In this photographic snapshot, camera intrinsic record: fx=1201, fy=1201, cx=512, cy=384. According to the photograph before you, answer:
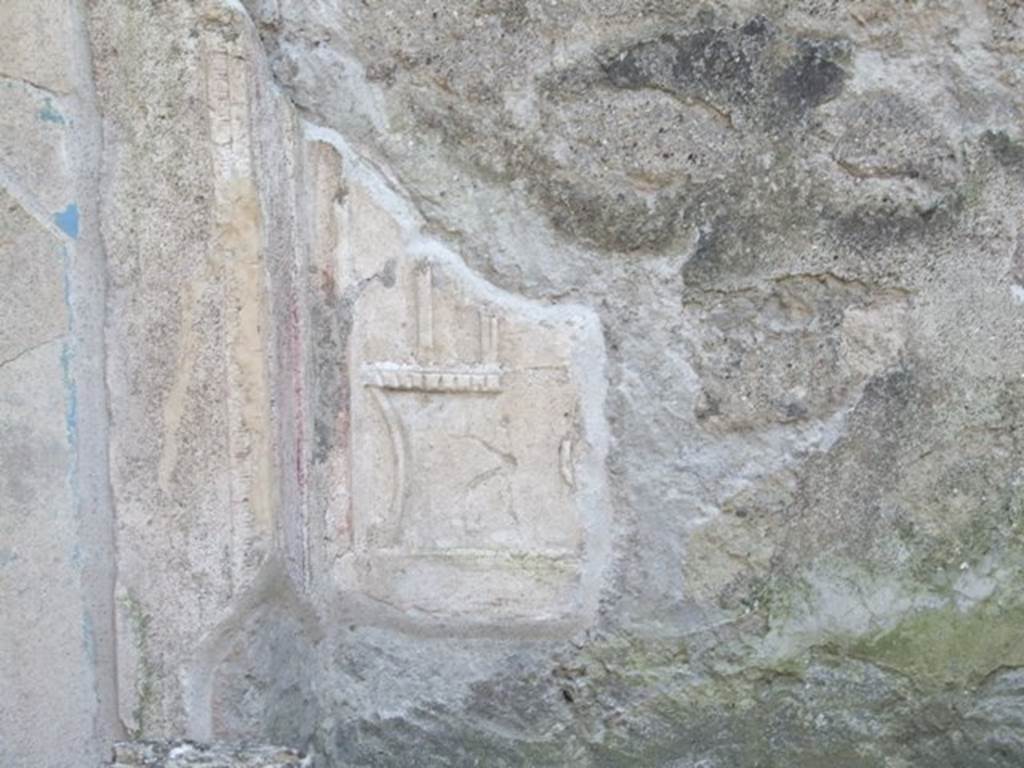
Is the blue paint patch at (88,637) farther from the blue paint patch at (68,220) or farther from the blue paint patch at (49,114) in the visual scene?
the blue paint patch at (49,114)

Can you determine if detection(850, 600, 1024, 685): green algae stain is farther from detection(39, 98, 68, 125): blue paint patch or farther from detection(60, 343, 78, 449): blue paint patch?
detection(39, 98, 68, 125): blue paint patch

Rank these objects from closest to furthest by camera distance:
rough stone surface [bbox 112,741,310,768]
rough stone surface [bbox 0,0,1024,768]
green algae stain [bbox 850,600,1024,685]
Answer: rough stone surface [bbox 112,741,310,768] < rough stone surface [bbox 0,0,1024,768] < green algae stain [bbox 850,600,1024,685]

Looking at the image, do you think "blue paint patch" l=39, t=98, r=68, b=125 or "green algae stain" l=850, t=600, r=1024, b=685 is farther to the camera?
"green algae stain" l=850, t=600, r=1024, b=685

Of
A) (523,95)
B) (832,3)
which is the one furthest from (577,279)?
(832,3)

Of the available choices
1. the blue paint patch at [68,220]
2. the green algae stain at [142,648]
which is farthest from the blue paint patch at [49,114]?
the green algae stain at [142,648]

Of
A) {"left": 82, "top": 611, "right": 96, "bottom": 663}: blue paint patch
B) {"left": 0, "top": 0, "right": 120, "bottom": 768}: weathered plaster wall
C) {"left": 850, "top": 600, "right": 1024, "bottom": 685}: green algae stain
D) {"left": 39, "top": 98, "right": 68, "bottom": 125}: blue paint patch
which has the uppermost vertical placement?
{"left": 39, "top": 98, "right": 68, "bottom": 125}: blue paint patch

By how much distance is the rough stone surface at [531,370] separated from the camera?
1.59 metres

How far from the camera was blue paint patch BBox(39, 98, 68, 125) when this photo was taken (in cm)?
156

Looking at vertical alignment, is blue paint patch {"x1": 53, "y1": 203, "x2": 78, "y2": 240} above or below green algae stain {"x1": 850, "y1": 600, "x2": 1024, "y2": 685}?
above

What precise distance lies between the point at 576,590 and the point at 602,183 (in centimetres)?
59

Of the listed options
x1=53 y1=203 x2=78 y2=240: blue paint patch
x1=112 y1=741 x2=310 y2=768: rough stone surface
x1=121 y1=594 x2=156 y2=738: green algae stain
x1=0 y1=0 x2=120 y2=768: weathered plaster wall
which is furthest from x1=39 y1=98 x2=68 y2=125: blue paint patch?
x1=112 y1=741 x2=310 y2=768: rough stone surface

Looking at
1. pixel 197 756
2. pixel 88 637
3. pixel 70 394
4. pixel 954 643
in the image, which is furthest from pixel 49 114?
pixel 954 643

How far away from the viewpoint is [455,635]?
178 cm

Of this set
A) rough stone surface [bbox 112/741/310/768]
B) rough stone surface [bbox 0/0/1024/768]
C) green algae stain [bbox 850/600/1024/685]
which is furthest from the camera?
green algae stain [bbox 850/600/1024/685]
